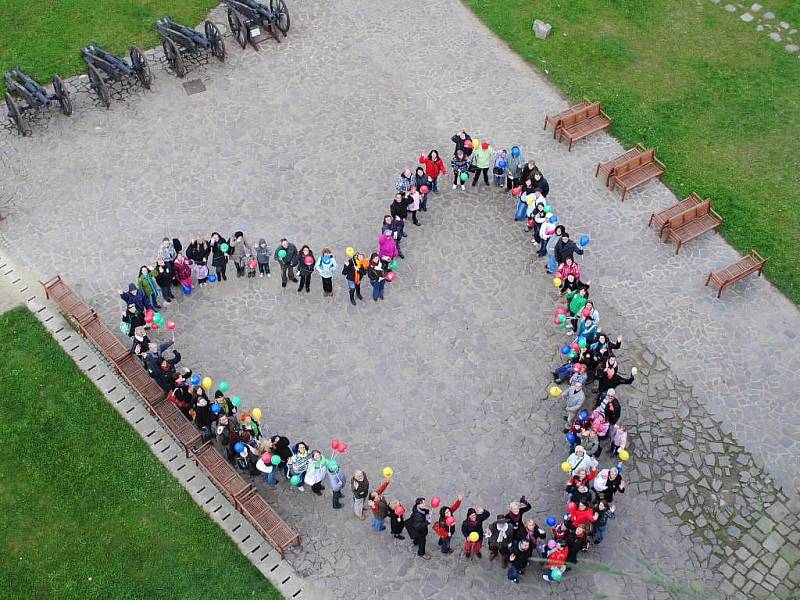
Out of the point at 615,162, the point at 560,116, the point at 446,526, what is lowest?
the point at 446,526

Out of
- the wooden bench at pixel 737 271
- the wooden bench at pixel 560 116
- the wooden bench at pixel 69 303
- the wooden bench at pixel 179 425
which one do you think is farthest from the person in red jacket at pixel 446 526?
the wooden bench at pixel 560 116

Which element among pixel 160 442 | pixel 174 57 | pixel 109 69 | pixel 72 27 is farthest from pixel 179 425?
pixel 72 27

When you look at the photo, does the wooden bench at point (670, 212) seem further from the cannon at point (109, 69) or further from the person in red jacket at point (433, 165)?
the cannon at point (109, 69)

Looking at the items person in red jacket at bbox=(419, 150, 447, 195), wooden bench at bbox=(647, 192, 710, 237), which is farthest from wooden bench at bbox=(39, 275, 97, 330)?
wooden bench at bbox=(647, 192, 710, 237)

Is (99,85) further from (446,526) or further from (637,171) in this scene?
(446,526)

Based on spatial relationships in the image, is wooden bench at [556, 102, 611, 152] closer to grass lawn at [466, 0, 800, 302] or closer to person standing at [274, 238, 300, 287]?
grass lawn at [466, 0, 800, 302]

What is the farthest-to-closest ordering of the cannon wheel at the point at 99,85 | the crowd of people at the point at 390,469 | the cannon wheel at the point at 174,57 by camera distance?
the cannon wheel at the point at 174,57 → the cannon wheel at the point at 99,85 → the crowd of people at the point at 390,469
